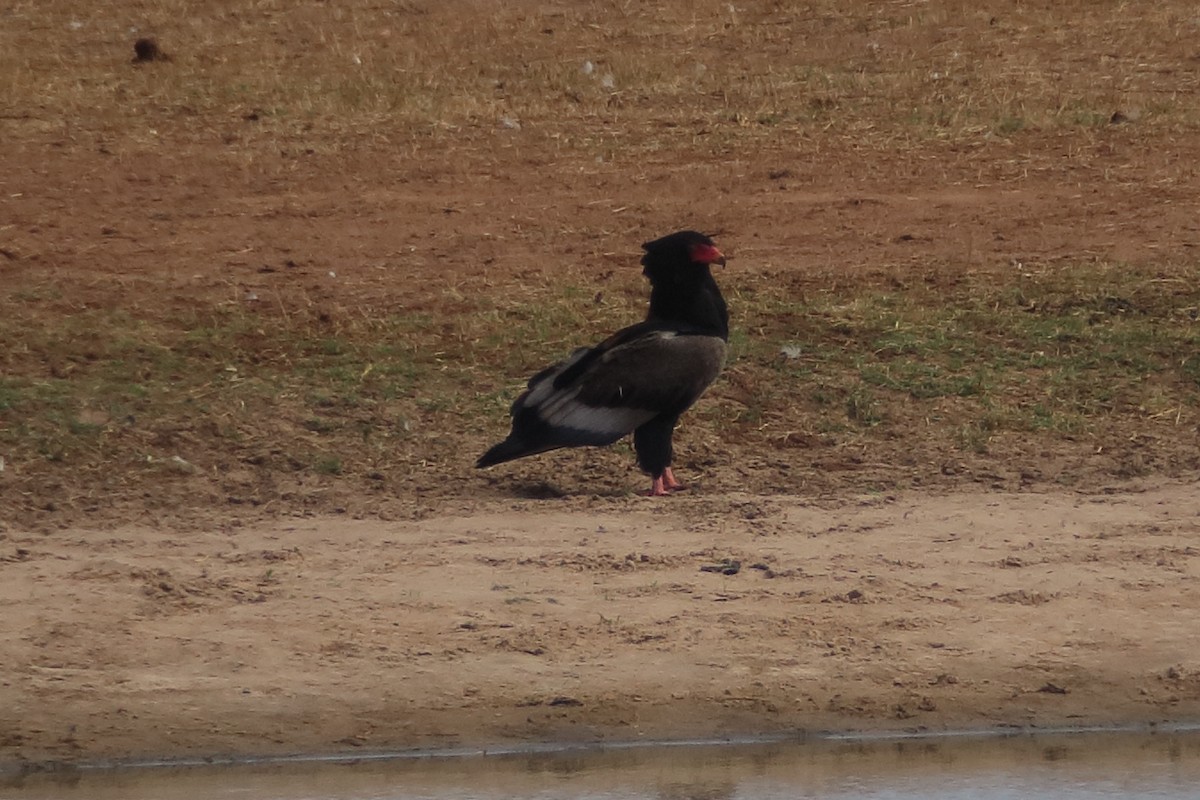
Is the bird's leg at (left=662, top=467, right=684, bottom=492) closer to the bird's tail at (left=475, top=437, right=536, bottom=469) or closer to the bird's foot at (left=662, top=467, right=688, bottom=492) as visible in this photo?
the bird's foot at (left=662, top=467, right=688, bottom=492)

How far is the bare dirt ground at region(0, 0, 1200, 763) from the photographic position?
607 centimetres

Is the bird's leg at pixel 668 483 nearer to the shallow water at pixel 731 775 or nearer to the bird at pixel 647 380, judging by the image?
the bird at pixel 647 380

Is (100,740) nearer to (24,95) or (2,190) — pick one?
(2,190)

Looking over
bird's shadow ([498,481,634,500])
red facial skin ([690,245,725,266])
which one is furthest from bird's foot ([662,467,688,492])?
red facial skin ([690,245,725,266])

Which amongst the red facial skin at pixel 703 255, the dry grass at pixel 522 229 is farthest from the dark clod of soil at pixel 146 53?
the red facial skin at pixel 703 255

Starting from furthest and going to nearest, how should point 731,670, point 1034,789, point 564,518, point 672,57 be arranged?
point 672,57
point 564,518
point 731,670
point 1034,789

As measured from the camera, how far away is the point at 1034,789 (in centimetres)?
566

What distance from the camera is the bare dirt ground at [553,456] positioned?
6.07 metres

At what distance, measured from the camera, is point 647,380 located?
7680 mm

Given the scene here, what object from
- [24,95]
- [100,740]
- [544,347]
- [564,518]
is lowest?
[100,740]

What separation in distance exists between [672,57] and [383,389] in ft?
20.4

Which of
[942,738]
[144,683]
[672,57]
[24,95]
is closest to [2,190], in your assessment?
[24,95]

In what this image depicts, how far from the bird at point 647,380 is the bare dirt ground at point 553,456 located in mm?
245

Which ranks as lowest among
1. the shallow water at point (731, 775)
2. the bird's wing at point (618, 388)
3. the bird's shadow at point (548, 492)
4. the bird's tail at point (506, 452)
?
the shallow water at point (731, 775)
